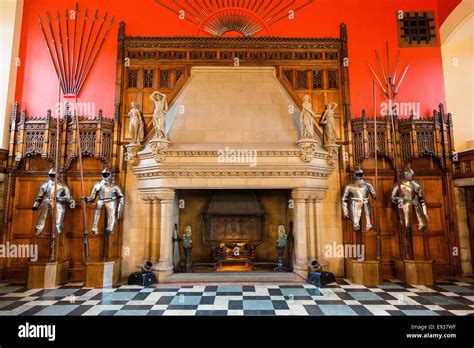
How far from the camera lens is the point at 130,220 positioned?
6.66 metres

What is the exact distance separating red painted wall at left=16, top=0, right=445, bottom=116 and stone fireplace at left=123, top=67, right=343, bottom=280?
177 centimetres

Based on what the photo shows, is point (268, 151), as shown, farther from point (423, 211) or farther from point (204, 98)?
point (423, 211)

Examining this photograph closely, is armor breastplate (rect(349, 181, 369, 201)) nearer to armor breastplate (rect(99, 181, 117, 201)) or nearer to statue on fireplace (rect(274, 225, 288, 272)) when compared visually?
statue on fireplace (rect(274, 225, 288, 272))

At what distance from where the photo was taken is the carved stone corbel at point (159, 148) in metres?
5.94

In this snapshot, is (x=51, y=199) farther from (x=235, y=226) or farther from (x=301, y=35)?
(x=301, y=35)

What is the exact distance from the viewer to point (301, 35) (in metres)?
7.48

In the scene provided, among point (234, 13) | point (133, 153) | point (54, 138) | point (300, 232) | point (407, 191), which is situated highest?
point (234, 13)

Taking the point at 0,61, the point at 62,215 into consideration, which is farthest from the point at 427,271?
the point at 0,61

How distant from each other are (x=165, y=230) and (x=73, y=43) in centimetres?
561

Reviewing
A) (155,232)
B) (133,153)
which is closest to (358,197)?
(155,232)

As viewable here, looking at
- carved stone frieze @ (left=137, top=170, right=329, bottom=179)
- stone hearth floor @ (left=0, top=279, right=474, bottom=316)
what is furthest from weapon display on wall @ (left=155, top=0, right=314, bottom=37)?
stone hearth floor @ (left=0, top=279, right=474, bottom=316)

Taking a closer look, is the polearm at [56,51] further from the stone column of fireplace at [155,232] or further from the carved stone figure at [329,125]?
the carved stone figure at [329,125]

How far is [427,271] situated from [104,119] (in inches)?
325

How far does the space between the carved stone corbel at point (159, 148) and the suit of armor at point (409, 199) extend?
210 inches
